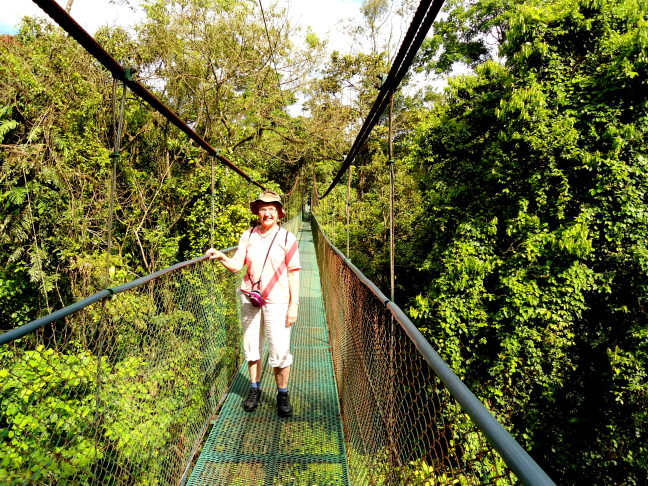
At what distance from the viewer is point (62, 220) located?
5.55m

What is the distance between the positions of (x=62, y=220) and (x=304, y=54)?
5419 millimetres

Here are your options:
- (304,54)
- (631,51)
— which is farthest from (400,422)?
(304,54)

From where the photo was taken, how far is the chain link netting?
3.62 ft

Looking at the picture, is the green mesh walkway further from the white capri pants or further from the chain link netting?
the white capri pants

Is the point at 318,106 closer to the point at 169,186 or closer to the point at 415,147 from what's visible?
the point at 415,147

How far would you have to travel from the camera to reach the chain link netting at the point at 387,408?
1104 mm

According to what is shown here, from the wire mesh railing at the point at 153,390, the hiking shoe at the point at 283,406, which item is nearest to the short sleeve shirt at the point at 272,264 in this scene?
the wire mesh railing at the point at 153,390

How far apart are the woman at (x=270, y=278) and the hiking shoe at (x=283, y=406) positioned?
0.10 meters

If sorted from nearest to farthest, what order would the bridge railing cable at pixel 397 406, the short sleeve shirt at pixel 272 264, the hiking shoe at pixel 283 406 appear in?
1. the bridge railing cable at pixel 397 406
2. the short sleeve shirt at pixel 272 264
3. the hiking shoe at pixel 283 406

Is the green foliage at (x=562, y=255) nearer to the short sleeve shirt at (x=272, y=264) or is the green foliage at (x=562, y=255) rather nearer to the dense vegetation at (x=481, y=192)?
the dense vegetation at (x=481, y=192)

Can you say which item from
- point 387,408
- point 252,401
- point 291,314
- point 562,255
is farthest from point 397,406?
point 562,255

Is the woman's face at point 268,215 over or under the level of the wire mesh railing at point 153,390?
over

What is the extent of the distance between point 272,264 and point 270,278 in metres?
0.07

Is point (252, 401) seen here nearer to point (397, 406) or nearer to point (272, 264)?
point (272, 264)
